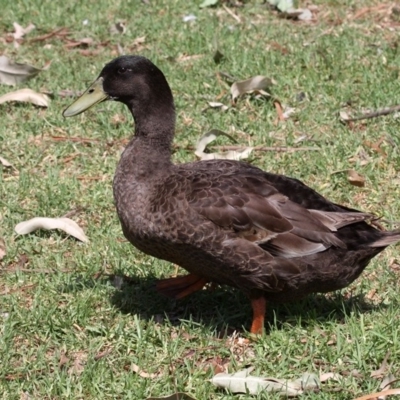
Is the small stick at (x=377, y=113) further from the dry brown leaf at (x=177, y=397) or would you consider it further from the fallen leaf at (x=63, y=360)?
the dry brown leaf at (x=177, y=397)

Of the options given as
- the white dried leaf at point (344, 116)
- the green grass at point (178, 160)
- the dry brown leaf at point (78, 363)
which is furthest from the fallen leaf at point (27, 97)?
the dry brown leaf at point (78, 363)

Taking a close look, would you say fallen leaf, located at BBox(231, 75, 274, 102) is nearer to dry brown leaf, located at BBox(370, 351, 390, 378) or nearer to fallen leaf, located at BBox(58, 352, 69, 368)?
fallen leaf, located at BBox(58, 352, 69, 368)

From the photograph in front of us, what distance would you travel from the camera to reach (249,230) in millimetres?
4449

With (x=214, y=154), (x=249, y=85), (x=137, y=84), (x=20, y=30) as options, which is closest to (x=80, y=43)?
(x=20, y=30)

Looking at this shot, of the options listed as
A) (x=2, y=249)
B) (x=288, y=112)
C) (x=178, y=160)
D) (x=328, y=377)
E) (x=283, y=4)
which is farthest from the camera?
(x=283, y=4)

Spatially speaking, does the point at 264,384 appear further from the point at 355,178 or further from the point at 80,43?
the point at 80,43

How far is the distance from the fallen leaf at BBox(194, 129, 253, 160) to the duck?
149 cm

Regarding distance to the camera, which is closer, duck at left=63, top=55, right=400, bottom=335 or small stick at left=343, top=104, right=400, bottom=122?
duck at left=63, top=55, right=400, bottom=335

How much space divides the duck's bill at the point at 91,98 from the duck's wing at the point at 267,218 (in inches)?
33.6

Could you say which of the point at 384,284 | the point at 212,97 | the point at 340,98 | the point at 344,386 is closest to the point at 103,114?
the point at 212,97

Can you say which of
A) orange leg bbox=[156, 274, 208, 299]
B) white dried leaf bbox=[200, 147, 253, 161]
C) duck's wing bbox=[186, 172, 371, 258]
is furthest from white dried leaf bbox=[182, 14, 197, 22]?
duck's wing bbox=[186, 172, 371, 258]

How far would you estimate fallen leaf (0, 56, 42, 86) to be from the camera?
7.55 metres

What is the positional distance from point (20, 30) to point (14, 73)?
124 centimetres

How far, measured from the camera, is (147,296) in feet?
16.3
